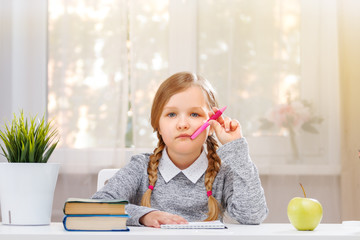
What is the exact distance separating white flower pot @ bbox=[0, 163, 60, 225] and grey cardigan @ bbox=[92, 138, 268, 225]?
226mm

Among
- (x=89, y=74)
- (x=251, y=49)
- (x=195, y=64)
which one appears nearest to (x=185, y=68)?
(x=195, y=64)

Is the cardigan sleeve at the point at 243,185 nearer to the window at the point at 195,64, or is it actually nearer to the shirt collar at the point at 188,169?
the shirt collar at the point at 188,169

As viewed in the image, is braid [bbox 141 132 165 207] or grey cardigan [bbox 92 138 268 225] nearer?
grey cardigan [bbox 92 138 268 225]

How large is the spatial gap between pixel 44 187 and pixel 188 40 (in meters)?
1.56

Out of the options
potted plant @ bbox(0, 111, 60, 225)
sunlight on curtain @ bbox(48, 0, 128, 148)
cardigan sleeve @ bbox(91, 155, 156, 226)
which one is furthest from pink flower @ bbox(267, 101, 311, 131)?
potted plant @ bbox(0, 111, 60, 225)

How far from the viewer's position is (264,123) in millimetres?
2709

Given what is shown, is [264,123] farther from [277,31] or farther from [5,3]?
[5,3]

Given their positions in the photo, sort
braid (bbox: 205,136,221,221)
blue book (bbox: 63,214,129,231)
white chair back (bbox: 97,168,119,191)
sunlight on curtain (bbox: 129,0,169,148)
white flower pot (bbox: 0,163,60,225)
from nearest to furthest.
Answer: blue book (bbox: 63,214,129,231) → white flower pot (bbox: 0,163,60,225) → braid (bbox: 205,136,221,221) → white chair back (bbox: 97,168,119,191) → sunlight on curtain (bbox: 129,0,169,148)

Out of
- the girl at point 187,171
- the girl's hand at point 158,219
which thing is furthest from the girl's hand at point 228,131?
the girl's hand at point 158,219

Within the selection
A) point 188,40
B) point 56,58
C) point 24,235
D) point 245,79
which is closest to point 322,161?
point 245,79

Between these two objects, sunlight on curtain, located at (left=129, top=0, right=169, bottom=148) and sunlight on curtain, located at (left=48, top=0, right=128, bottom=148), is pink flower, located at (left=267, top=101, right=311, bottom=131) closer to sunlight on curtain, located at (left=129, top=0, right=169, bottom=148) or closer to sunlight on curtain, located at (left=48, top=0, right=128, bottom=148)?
sunlight on curtain, located at (left=129, top=0, right=169, bottom=148)

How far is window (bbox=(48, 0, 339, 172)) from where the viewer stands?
2678 mm

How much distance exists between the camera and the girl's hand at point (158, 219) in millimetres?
1281

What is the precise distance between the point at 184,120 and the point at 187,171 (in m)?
0.15
